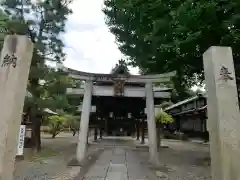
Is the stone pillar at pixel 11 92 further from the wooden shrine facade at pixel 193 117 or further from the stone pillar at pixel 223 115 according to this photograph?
the wooden shrine facade at pixel 193 117

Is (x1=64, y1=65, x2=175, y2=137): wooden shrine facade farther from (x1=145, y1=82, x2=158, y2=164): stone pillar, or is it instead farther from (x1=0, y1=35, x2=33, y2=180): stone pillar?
(x1=0, y1=35, x2=33, y2=180): stone pillar

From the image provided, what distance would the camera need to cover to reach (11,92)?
200 inches

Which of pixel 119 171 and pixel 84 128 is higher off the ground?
pixel 84 128

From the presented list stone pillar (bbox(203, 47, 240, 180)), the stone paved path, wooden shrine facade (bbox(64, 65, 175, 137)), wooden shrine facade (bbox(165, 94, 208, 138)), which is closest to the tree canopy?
wooden shrine facade (bbox(64, 65, 175, 137))

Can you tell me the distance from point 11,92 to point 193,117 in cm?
2591

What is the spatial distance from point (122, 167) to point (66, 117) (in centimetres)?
1619

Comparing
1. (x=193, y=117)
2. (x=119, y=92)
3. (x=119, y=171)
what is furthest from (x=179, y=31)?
(x=193, y=117)

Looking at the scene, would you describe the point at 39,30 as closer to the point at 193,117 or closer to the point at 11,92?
the point at 11,92

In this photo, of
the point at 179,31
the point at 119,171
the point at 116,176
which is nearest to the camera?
the point at 116,176

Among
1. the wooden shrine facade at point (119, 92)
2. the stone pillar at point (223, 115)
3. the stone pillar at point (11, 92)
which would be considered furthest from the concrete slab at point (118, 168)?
the stone pillar at point (11, 92)

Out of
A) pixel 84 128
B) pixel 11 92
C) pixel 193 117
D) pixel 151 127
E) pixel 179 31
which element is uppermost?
pixel 179 31

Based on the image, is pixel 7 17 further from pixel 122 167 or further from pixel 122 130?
pixel 122 130

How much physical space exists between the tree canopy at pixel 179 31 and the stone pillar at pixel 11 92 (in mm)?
5685

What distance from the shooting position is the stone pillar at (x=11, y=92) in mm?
4832
